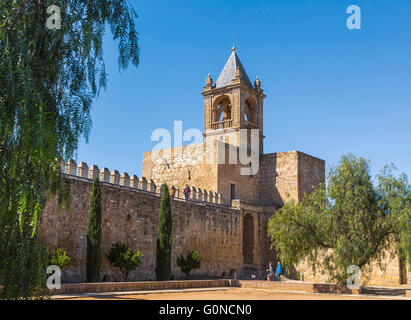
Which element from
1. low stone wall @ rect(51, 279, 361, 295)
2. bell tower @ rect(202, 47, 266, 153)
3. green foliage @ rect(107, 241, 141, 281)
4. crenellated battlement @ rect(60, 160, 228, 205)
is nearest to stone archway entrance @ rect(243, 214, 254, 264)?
crenellated battlement @ rect(60, 160, 228, 205)

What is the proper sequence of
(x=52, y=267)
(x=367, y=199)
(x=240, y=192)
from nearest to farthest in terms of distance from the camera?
(x=52, y=267) < (x=367, y=199) < (x=240, y=192)

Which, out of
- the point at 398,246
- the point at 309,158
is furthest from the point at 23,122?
the point at 309,158

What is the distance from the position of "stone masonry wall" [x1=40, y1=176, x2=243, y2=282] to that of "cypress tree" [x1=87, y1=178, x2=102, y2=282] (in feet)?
1.96

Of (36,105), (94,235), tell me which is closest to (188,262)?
(94,235)

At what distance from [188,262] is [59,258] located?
714 cm

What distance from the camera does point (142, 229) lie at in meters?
19.9

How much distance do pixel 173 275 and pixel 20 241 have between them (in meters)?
16.1

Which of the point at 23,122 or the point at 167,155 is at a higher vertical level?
the point at 167,155

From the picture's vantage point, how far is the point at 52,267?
47.9 feet

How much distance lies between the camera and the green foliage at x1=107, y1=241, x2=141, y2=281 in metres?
17.8

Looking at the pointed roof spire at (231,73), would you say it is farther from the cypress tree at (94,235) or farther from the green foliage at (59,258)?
the green foliage at (59,258)

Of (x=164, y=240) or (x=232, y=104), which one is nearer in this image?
(x=164, y=240)

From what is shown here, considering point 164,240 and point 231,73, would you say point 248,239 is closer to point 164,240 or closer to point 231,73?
point 164,240
